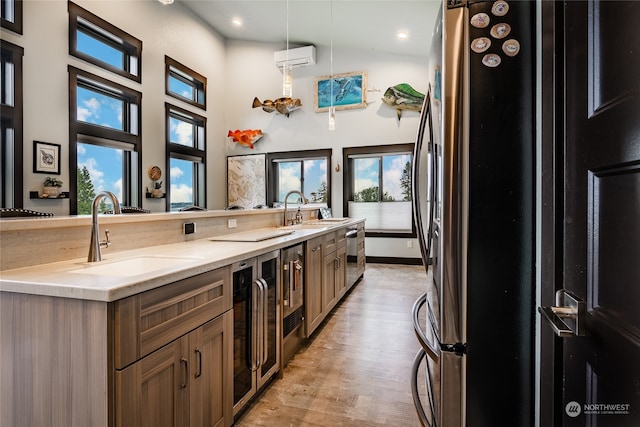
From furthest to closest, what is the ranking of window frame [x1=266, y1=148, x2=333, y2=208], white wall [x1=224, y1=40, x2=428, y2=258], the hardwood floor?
window frame [x1=266, y1=148, x2=333, y2=208] → white wall [x1=224, y1=40, x2=428, y2=258] → the hardwood floor

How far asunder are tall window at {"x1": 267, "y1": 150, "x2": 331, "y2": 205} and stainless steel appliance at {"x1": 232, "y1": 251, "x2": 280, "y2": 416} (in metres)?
4.88

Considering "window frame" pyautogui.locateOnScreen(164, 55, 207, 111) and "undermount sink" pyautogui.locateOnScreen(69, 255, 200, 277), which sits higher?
"window frame" pyautogui.locateOnScreen(164, 55, 207, 111)

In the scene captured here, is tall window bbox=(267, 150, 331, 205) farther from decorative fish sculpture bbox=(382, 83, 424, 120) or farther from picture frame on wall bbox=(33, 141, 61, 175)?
picture frame on wall bbox=(33, 141, 61, 175)

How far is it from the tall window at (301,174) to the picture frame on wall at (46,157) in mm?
3791

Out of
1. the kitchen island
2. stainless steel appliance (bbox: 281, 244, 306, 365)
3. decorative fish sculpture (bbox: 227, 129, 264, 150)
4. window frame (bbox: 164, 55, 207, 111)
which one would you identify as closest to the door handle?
the kitchen island

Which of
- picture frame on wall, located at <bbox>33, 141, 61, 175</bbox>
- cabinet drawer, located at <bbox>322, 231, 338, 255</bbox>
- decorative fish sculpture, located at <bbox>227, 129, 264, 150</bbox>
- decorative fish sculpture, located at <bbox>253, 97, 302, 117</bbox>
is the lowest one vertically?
cabinet drawer, located at <bbox>322, 231, 338, 255</bbox>

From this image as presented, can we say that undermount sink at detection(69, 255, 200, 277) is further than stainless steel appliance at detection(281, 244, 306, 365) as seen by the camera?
No

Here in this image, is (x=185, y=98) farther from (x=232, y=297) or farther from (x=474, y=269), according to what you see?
(x=474, y=269)

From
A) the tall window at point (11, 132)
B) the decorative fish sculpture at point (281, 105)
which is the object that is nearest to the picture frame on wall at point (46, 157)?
the tall window at point (11, 132)

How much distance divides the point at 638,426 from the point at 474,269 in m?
0.53

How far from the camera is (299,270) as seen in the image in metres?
2.43

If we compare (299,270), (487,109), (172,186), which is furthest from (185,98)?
(487,109)

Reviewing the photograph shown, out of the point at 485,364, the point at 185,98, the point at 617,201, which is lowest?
the point at 485,364

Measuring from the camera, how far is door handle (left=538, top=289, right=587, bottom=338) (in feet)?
2.23
